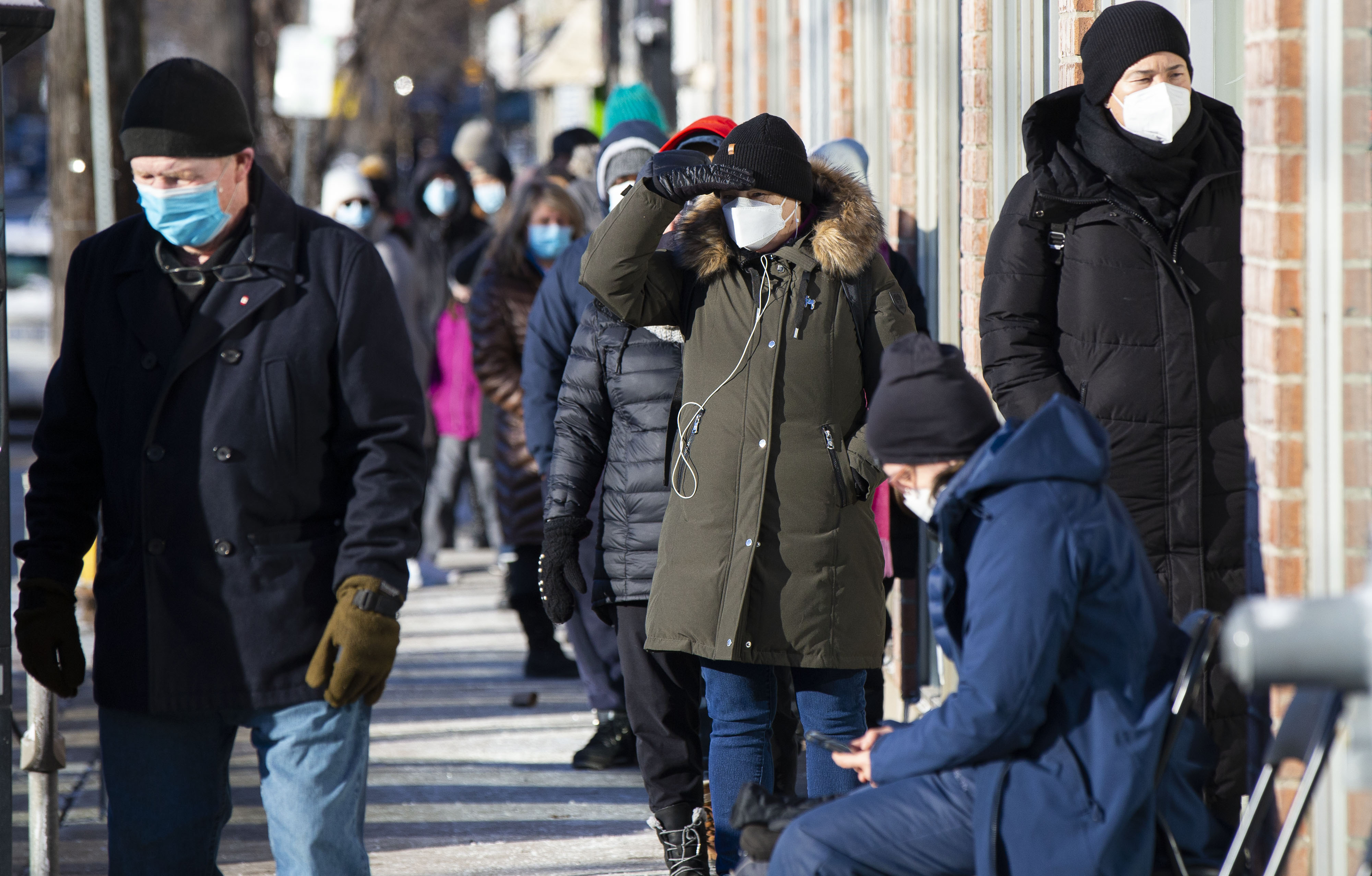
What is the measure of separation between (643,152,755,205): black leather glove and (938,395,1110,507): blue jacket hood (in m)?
1.27

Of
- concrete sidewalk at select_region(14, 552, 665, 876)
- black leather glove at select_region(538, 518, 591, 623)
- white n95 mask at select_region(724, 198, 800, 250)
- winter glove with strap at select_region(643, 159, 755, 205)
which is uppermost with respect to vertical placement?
winter glove with strap at select_region(643, 159, 755, 205)

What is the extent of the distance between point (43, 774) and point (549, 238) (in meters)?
3.18

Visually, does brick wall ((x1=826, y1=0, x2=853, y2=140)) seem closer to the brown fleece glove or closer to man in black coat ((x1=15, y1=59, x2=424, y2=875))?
man in black coat ((x1=15, y1=59, x2=424, y2=875))

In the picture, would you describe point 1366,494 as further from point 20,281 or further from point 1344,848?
point 20,281

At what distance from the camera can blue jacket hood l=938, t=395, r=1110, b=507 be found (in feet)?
9.64

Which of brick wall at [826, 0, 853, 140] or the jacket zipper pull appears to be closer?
the jacket zipper pull

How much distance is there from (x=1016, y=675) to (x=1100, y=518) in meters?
0.30

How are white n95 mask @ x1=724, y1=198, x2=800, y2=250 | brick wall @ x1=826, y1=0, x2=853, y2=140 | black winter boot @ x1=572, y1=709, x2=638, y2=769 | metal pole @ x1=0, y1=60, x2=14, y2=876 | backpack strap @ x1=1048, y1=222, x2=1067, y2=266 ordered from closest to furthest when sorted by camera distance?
metal pole @ x1=0, y1=60, x2=14, y2=876 < backpack strap @ x1=1048, y1=222, x2=1067, y2=266 < white n95 mask @ x1=724, y1=198, x2=800, y2=250 < black winter boot @ x1=572, y1=709, x2=638, y2=769 < brick wall @ x1=826, y1=0, x2=853, y2=140

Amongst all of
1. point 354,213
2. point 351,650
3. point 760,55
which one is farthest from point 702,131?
point 760,55

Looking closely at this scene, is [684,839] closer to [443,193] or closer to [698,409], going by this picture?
[698,409]

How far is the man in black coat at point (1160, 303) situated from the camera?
3.86 meters

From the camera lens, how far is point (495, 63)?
3894 cm

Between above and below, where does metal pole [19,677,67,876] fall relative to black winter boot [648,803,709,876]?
above

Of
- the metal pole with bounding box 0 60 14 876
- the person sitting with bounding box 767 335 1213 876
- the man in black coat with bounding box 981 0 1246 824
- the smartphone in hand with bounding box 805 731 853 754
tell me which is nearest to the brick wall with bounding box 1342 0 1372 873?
the person sitting with bounding box 767 335 1213 876
